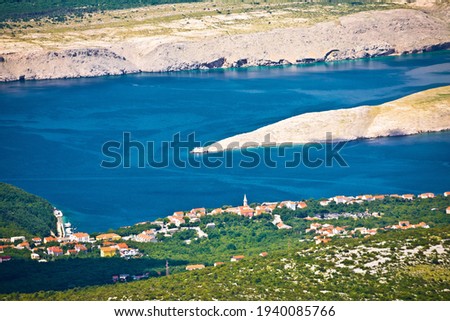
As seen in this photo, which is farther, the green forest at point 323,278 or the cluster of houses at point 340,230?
the cluster of houses at point 340,230

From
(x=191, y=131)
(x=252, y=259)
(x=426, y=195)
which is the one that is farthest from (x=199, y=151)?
(x=252, y=259)

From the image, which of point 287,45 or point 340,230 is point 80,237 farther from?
point 287,45

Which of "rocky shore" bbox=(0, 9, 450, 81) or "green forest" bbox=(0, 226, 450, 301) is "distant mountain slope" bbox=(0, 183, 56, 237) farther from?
"rocky shore" bbox=(0, 9, 450, 81)

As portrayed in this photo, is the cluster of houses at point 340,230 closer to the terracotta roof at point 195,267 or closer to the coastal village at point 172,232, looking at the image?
the coastal village at point 172,232

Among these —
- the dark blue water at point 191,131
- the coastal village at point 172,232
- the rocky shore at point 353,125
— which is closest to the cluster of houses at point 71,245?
the coastal village at point 172,232

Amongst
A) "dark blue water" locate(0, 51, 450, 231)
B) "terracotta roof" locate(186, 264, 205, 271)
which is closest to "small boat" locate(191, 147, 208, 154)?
"dark blue water" locate(0, 51, 450, 231)
